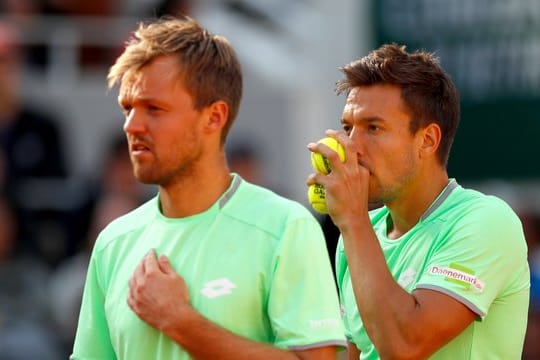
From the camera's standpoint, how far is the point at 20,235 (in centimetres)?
1042

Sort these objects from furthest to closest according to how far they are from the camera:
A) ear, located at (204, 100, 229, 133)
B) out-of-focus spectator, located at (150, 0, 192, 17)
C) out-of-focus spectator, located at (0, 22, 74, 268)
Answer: out-of-focus spectator, located at (150, 0, 192, 17), out-of-focus spectator, located at (0, 22, 74, 268), ear, located at (204, 100, 229, 133)

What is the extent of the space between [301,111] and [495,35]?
1675 mm

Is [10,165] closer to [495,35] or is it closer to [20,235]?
[20,235]

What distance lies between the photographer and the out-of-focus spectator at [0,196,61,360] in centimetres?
942

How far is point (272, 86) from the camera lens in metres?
11.9

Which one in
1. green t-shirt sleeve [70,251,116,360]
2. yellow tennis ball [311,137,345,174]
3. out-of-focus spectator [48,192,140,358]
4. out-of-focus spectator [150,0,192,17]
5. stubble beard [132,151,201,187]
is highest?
yellow tennis ball [311,137,345,174]

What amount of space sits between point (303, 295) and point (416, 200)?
0.64 m

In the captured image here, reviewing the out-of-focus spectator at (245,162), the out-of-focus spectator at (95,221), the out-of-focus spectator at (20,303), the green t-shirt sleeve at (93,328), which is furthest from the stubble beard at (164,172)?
the out-of-focus spectator at (245,162)

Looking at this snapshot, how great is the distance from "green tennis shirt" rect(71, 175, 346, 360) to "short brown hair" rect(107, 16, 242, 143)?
1.10 ft

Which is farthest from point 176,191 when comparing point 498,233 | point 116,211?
point 116,211

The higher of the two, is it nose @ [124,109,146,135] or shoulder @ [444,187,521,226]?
nose @ [124,109,146,135]

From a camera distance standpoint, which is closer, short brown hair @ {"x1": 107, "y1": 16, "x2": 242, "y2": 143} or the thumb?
the thumb

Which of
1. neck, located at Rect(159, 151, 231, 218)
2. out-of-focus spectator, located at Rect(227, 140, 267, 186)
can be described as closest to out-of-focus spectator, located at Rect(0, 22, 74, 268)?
out-of-focus spectator, located at Rect(227, 140, 267, 186)

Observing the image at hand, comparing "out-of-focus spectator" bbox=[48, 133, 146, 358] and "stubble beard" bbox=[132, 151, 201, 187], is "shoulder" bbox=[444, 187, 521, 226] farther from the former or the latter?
"out-of-focus spectator" bbox=[48, 133, 146, 358]
